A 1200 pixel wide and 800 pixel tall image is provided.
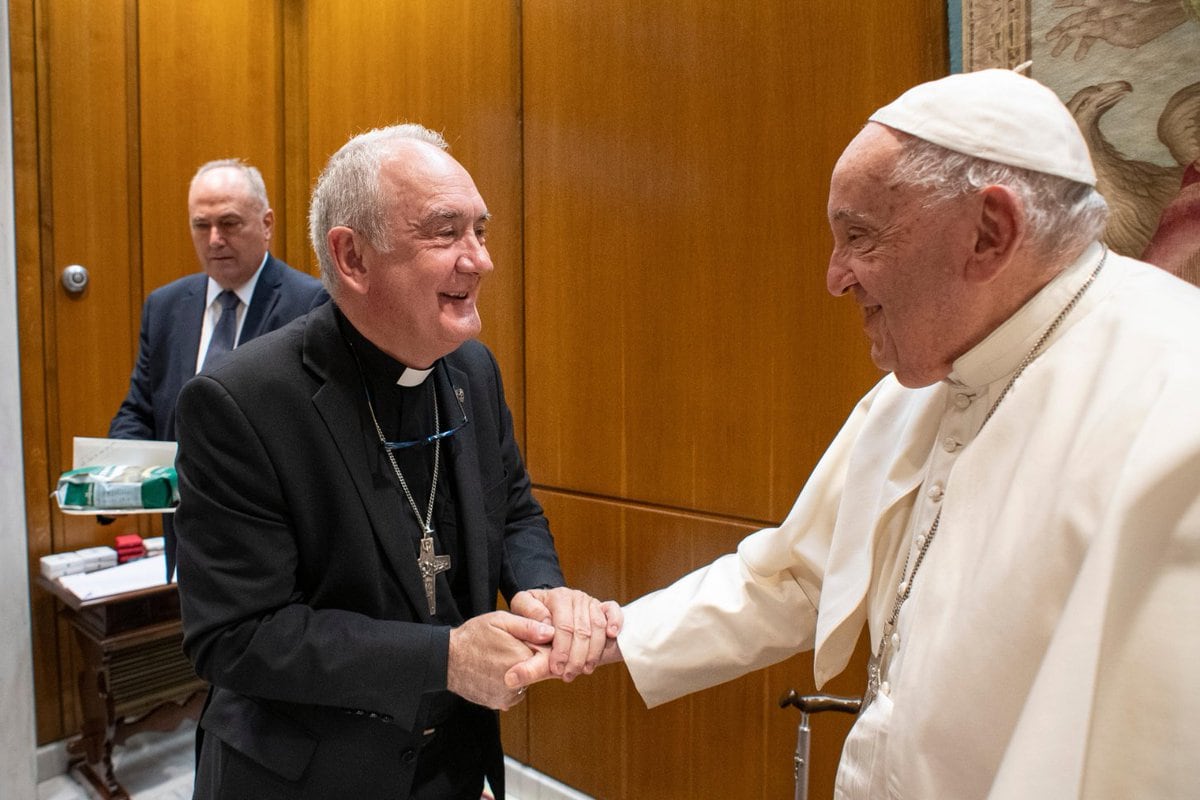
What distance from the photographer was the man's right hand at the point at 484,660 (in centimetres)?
153

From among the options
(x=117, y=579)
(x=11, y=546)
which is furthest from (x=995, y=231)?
(x=117, y=579)

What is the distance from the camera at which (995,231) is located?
1.22 m

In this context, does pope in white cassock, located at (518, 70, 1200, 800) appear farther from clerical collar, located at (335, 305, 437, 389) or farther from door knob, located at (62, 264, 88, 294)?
door knob, located at (62, 264, 88, 294)

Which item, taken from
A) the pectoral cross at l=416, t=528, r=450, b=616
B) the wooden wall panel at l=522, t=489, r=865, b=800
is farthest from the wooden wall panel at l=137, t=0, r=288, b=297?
the pectoral cross at l=416, t=528, r=450, b=616

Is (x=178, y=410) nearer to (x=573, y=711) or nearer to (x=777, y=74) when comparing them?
(x=777, y=74)

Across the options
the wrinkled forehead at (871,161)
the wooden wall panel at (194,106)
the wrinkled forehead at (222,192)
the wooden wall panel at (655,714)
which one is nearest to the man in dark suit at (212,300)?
the wrinkled forehead at (222,192)

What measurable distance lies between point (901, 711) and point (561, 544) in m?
2.29

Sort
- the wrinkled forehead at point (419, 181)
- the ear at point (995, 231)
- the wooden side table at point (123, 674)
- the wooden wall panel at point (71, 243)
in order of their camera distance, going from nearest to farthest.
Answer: the ear at point (995, 231)
the wrinkled forehead at point (419, 181)
the wooden side table at point (123, 674)
the wooden wall panel at point (71, 243)

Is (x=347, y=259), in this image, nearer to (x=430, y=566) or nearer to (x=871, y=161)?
(x=430, y=566)

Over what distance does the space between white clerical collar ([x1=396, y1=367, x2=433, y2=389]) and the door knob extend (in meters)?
2.90

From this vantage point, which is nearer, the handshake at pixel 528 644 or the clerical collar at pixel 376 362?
the handshake at pixel 528 644

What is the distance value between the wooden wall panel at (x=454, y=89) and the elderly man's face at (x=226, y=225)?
37.4 inches

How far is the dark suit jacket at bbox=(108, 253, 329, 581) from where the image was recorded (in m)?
3.46

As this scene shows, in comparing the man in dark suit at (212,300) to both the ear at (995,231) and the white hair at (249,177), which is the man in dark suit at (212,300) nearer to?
the white hair at (249,177)
